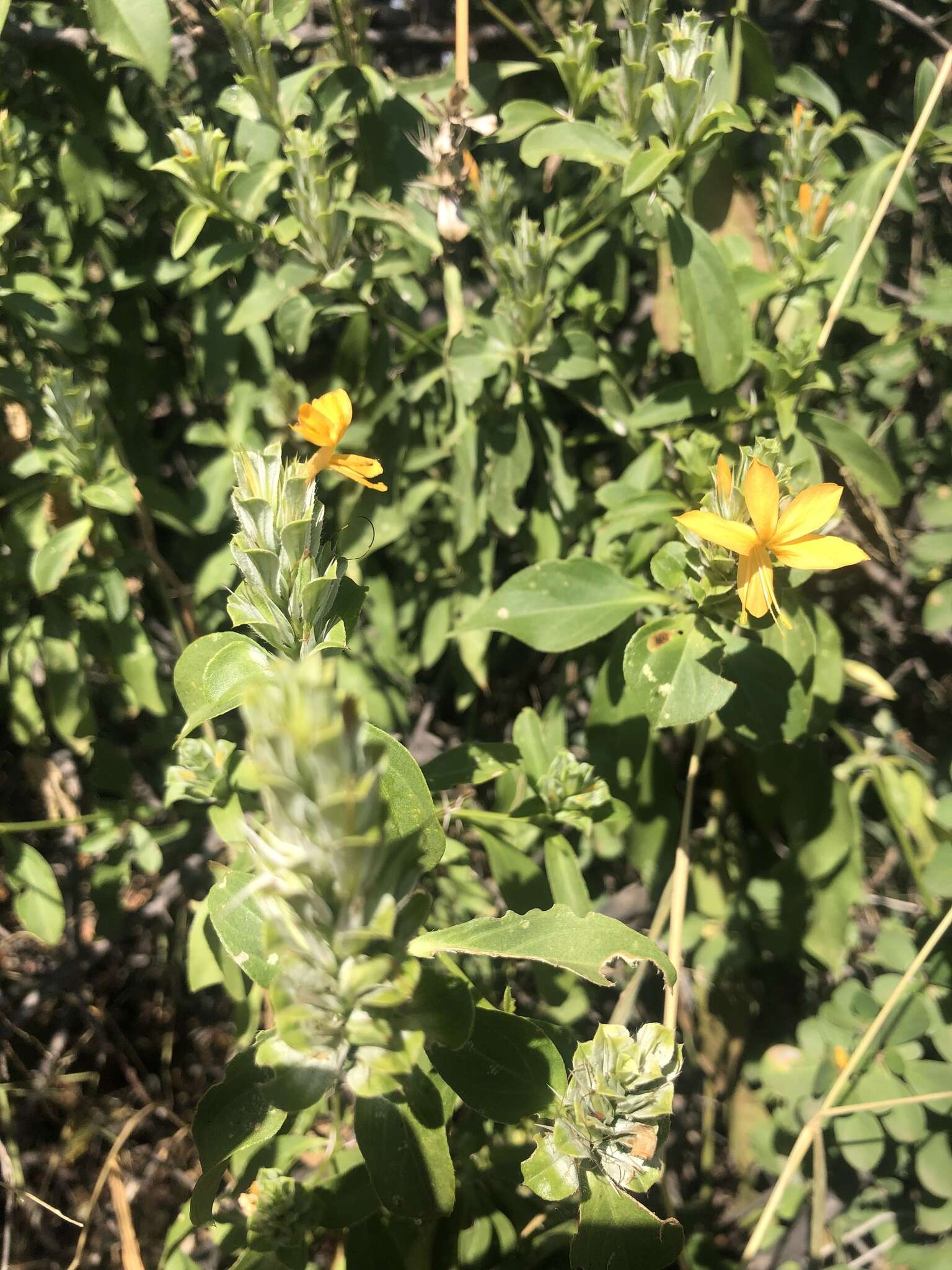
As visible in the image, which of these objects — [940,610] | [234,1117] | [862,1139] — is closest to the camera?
[234,1117]

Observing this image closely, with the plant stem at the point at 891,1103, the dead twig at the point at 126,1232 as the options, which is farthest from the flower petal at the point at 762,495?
the dead twig at the point at 126,1232

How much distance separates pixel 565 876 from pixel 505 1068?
1.50ft

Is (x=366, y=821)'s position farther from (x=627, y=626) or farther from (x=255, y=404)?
(x=255, y=404)

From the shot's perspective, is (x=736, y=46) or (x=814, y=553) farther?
(x=736, y=46)

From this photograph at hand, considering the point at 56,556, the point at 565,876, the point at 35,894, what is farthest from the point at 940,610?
the point at 35,894

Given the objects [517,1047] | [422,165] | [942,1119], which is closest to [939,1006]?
[942,1119]

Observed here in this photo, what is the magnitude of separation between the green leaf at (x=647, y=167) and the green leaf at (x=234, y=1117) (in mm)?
1353

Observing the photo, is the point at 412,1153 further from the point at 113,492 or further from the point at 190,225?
the point at 190,225

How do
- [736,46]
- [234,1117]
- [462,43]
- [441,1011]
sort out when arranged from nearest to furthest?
1. [441,1011]
2. [234,1117]
3. [462,43]
4. [736,46]

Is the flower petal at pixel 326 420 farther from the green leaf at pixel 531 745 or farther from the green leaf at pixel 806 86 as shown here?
the green leaf at pixel 806 86

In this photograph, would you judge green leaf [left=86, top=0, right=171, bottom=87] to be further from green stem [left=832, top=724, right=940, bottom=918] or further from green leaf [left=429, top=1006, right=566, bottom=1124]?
green stem [left=832, top=724, right=940, bottom=918]

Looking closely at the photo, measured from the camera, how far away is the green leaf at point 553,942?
832 mm

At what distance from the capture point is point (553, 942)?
2.84ft

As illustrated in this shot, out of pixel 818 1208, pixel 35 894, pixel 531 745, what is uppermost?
pixel 531 745
